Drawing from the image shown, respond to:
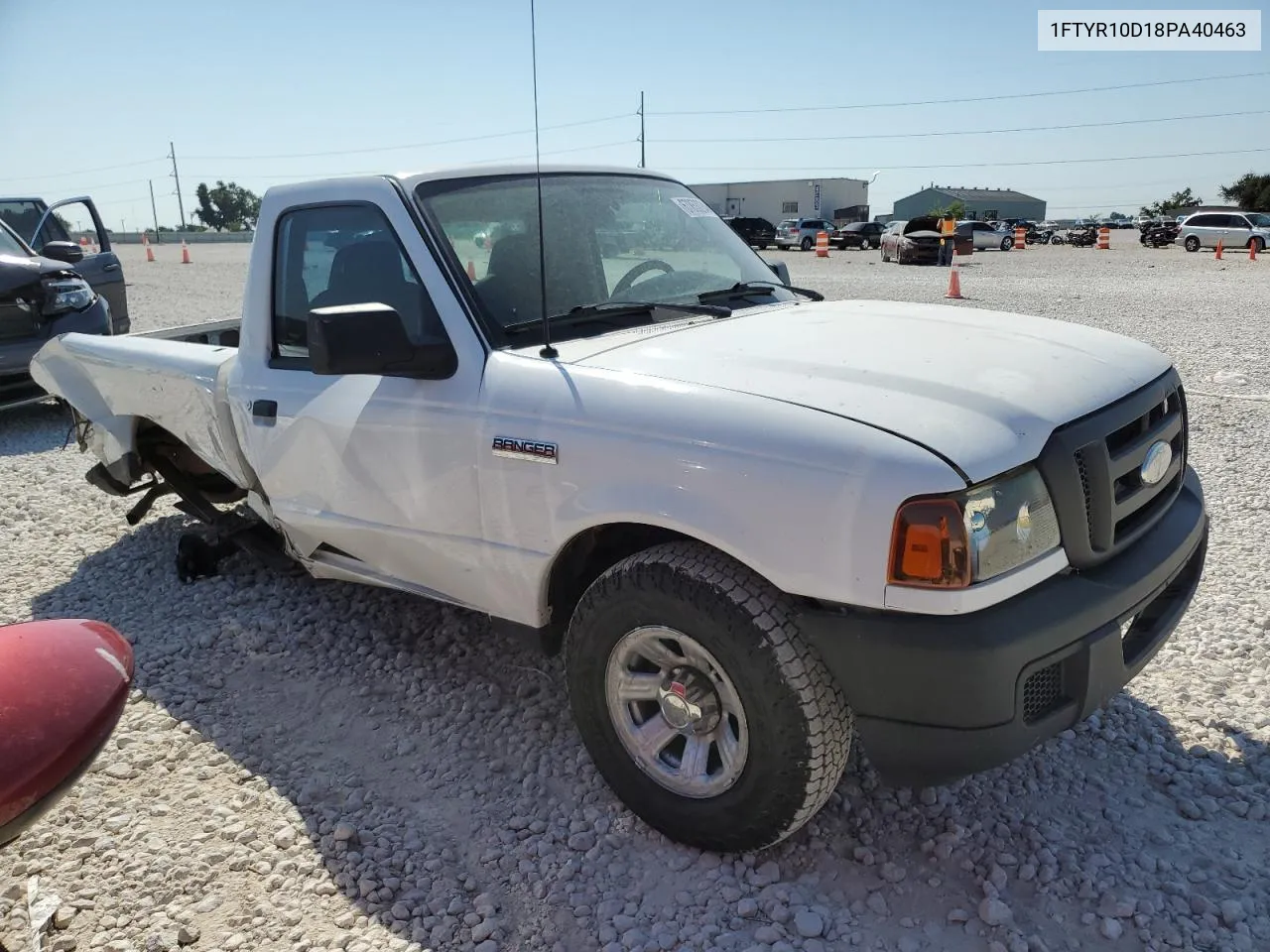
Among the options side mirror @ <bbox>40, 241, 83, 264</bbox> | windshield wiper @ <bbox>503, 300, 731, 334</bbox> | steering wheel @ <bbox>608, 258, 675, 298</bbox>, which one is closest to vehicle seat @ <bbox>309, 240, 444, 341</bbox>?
windshield wiper @ <bbox>503, 300, 731, 334</bbox>

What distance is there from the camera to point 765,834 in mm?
2473

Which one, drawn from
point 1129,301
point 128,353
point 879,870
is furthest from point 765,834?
point 1129,301

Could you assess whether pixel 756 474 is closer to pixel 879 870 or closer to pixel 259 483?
pixel 879 870

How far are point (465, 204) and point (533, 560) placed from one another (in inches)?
50.6

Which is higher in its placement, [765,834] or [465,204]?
[465,204]

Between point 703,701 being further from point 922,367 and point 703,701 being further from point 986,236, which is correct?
point 986,236

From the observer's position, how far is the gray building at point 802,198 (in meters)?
63.8

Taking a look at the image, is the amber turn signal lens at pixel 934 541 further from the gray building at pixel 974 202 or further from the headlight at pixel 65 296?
the gray building at pixel 974 202

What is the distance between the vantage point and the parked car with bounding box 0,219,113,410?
293 inches

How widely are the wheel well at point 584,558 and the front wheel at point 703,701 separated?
0.58 feet

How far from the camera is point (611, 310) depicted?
10.4 ft

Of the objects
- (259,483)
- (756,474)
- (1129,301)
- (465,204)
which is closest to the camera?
(756,474)

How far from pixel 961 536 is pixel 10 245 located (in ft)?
29.4

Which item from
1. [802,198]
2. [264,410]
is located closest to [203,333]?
[264,410]
